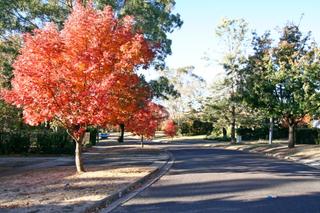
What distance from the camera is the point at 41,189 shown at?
13789 mm

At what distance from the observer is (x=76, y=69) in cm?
1728

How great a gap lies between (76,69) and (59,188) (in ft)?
15.8

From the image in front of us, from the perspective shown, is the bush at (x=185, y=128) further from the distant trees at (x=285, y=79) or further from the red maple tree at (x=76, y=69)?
the red maple tree at (x=76, y=69)

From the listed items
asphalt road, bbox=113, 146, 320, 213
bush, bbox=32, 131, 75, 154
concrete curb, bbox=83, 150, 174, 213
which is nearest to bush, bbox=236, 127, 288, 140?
bush, bbox=32, 131, 75, 154

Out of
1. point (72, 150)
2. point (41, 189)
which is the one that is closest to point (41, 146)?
point (72, 150)

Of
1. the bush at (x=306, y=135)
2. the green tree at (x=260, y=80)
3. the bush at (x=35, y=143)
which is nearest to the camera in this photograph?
the bush at (x=35, y=143)

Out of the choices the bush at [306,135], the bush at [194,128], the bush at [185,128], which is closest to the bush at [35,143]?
the bush at [306,135]

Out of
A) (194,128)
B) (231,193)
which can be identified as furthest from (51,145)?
(194,128)

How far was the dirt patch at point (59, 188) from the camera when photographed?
10930 millimetres

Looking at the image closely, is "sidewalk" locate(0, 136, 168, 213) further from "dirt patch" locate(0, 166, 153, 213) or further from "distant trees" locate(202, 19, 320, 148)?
"distant trees" locate(202, 19, 320, 148)

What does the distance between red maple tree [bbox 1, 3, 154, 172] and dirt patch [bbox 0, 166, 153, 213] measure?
1.96 metres

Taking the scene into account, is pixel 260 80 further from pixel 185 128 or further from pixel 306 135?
pixel 185 128

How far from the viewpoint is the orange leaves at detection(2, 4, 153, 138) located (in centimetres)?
1675

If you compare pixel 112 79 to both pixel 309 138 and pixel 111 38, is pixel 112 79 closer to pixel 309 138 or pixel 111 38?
pixel 111 38
